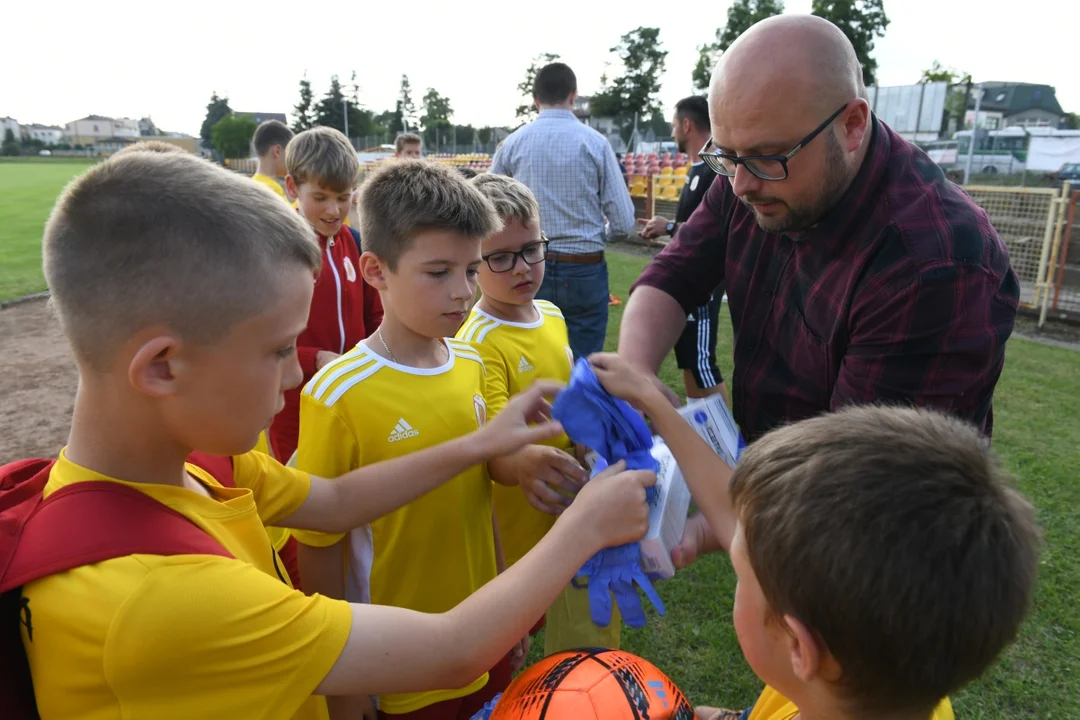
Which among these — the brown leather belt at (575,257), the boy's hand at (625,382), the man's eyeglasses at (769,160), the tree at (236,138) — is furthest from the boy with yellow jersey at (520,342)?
the tree at (236,138)

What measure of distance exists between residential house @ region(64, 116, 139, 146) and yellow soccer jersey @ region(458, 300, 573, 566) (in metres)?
149

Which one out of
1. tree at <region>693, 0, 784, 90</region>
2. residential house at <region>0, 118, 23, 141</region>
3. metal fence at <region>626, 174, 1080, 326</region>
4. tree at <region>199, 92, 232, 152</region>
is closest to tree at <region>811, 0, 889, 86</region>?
tree at <region>693, 0, 784, 90</region>

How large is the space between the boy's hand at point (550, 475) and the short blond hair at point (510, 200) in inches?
53.5

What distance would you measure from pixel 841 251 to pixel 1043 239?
10742mm

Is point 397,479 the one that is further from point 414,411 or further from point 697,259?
point 697,259

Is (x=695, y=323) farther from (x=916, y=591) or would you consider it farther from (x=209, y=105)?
(x=209, y=105)

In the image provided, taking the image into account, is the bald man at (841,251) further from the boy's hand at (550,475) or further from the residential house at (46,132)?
the residential house at (46,132)

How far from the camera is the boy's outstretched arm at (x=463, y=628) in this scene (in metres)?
1.33

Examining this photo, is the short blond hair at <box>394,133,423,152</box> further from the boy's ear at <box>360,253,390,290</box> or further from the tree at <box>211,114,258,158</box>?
the tree at <box>211,114,258,158</box>

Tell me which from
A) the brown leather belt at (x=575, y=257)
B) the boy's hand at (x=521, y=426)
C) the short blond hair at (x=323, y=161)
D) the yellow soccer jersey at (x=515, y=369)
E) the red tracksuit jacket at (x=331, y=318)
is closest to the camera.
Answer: the boy's hand at (x=521, y=426)

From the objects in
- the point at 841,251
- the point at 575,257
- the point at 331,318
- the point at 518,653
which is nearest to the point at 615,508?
the point at 841,251

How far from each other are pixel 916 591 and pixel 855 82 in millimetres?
1728

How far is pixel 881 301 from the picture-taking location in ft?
6.61

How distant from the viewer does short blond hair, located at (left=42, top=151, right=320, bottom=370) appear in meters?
1.21
